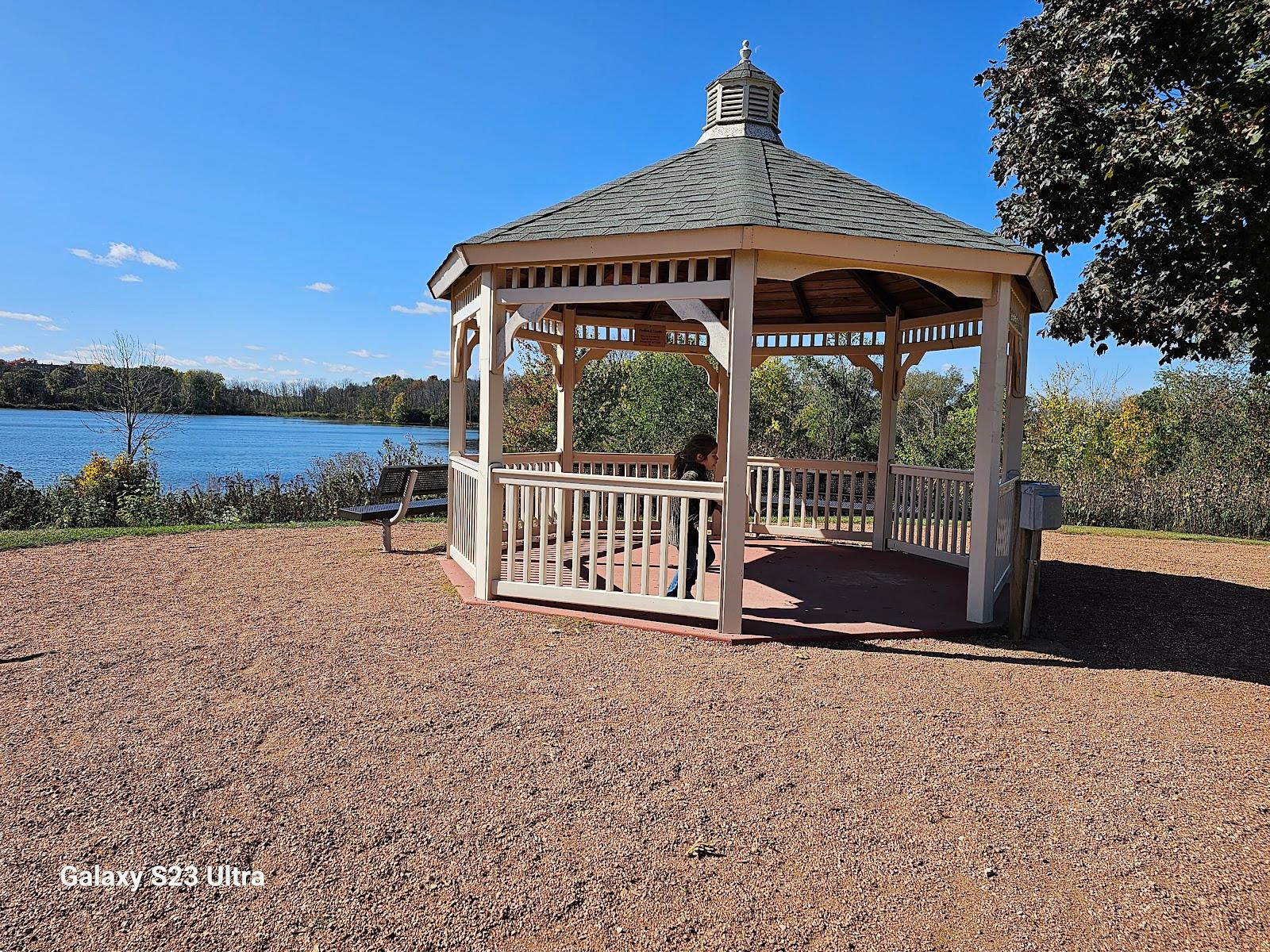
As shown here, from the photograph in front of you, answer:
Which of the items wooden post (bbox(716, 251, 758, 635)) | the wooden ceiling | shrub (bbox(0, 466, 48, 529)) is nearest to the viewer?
wooden post (bbox(716, 251, 758, 635))

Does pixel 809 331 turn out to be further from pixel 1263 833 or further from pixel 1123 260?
pixel 1263 833

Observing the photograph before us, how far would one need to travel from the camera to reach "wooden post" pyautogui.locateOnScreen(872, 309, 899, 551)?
9.11 m

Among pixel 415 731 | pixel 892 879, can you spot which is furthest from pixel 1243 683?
pixel 415 731

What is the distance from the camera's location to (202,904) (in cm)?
238

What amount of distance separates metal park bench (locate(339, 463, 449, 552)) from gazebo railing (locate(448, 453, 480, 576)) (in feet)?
1.90

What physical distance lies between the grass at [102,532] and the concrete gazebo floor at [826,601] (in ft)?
14.0

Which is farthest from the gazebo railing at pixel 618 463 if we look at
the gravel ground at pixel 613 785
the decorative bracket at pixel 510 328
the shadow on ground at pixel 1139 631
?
the shadow on ground at pixel 1139 631

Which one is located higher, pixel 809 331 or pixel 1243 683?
pixel 809 331

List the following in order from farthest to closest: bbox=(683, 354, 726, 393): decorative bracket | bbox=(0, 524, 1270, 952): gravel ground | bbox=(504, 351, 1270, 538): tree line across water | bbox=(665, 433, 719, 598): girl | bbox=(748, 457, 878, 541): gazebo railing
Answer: bbox=(504, 351, 1270, 538): tree line across water, bbox=(683, 354, 726, 393): decorative bracket, bbox=(748, 457, 878, 541): gazebo railing, bbox=(665, 433, 719, 598): girl, bbox=(0, 524, 1270, 952): gravel ground

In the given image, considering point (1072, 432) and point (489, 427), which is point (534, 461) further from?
point (1072, 432)

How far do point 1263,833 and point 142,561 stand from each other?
29.9ft

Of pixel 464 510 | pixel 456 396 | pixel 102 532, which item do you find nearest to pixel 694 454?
pixel 464 510

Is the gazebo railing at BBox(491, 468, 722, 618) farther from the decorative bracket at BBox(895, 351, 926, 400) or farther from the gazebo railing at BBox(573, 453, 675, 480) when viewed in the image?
the decorative bracket at BBox(895, 351, 926, 400)

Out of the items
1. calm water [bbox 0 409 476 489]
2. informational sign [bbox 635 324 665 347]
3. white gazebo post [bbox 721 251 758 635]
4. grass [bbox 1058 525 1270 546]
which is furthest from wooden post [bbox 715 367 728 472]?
grass [bbox 1058 525 1270 546]
